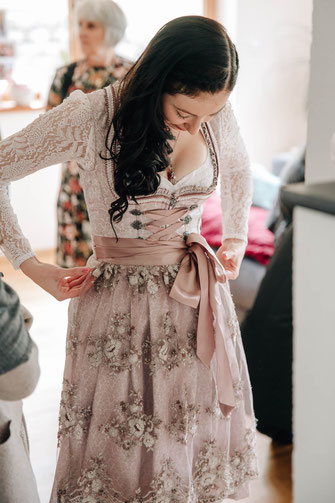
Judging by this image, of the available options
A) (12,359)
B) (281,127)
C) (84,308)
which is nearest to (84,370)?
(84,308)

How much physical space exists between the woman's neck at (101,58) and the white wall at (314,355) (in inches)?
90.6

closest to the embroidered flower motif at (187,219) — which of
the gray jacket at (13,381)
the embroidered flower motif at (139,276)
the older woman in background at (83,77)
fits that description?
the embroidered flower motif at (139,276)

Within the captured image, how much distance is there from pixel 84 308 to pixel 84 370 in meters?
0.16

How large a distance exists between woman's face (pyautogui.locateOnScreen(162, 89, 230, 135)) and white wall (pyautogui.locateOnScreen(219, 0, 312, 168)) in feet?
10.2

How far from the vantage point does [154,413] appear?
1.55m

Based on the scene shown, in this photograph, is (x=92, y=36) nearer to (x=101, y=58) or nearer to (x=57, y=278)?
(x=101, y=58)

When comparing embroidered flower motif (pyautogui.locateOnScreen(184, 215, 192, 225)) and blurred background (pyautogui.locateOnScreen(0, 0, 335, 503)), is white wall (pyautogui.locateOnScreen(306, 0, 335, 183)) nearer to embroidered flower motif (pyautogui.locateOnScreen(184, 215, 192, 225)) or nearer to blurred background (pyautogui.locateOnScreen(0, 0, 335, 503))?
embroidered flower motif (pyautogui.locateOnScreen(184, 215, 192, 225))

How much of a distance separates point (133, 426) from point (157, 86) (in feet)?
2.66

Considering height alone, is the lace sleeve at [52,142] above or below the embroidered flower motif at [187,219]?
above

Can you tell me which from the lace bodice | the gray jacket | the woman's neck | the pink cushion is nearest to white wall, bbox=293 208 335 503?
the gray jacket

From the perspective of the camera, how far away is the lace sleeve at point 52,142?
1.39 m

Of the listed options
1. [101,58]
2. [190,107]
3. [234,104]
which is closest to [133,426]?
[190,107]

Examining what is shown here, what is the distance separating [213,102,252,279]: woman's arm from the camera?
169 centimetres

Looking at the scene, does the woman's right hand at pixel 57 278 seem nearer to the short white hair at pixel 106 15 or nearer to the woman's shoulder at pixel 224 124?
the woman's shoulder at pixel 224 124
